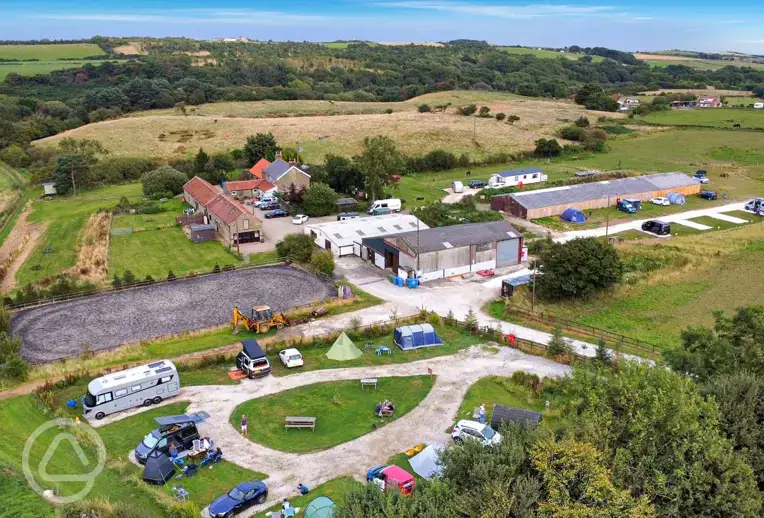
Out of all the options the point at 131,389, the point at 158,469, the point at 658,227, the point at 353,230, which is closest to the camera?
the point at 158,469

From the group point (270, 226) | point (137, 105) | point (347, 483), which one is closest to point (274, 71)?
point (137, 105)

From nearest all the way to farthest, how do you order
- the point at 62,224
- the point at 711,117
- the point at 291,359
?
the point at 291,359, the point at 62,224, the point at 711,117

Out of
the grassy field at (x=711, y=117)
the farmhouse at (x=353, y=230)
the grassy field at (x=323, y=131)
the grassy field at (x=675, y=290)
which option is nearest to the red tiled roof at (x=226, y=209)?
the farmhouse at (x=353, y=230)

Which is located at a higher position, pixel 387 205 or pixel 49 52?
pixel 49 52

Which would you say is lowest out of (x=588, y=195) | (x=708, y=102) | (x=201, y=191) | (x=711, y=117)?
(x=588, y=195)

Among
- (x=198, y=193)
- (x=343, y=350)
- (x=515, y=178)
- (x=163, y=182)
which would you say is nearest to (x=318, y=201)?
(x=198, y=193)

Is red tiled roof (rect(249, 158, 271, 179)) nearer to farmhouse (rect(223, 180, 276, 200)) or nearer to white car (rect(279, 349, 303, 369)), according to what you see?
farmhouse (rect(223, 180, 276, 200))

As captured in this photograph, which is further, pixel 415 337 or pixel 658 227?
pixel 658 227

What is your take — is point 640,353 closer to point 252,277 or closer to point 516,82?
point 252,277

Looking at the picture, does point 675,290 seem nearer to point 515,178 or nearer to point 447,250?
point 447,250
